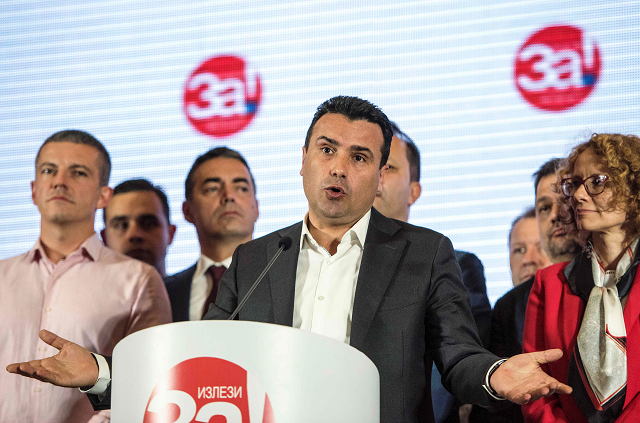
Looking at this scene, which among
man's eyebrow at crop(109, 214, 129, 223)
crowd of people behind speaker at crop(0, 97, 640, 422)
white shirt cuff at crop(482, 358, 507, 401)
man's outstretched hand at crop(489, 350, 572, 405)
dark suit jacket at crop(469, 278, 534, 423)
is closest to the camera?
man's outstretched hand at crop(489, 350, 572, 405)

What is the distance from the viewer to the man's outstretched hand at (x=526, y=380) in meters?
1.50

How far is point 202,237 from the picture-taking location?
3.33 meters

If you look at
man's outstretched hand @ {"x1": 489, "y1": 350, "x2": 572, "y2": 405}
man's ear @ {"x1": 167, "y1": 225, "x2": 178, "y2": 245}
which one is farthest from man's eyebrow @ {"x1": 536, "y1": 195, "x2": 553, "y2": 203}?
man's ear @ {"x1": 167, "y1": 225, "x2": 178, "y2": 245}

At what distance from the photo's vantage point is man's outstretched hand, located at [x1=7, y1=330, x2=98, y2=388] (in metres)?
1.79

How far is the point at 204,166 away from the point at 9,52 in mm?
1389

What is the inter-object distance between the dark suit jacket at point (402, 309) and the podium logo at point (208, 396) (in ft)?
2.02

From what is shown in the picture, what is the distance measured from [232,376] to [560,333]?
1.21 m

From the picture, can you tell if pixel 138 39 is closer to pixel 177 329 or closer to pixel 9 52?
pixel 9 52

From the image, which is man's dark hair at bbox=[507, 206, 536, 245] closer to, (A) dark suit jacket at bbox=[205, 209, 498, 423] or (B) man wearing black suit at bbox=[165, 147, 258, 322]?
(A) dark suit jacket at bbox=[205, 209, 498, 423]

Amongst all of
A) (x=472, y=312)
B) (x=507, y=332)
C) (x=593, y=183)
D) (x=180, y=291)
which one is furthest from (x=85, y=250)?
(x=593, y=183)

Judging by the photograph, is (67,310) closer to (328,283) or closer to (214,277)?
(214,277)

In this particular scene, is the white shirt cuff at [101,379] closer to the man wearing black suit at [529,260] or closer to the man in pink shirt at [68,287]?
the man in pink shirt at [68,287]

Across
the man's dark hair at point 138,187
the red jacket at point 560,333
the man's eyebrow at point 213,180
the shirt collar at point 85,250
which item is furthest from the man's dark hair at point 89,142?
the red jacket at point 560,333

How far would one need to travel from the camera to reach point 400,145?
10.6 ft
